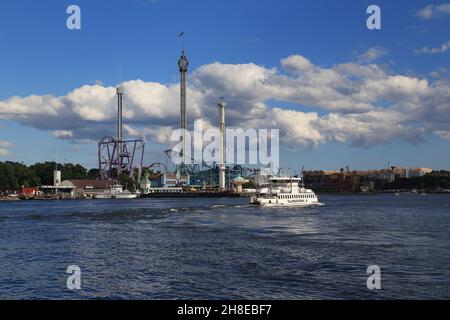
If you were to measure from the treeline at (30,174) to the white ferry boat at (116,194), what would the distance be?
23.5 meters

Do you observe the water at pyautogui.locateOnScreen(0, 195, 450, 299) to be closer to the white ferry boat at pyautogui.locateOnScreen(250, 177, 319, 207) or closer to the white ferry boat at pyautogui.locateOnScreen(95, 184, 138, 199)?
the white ferry boat at pyautogui.locateOnScreen(250, 177, 319, 207)

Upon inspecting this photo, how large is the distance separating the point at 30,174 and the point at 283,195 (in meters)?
115

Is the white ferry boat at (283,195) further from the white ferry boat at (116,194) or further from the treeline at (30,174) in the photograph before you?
the treeline at (30,174)

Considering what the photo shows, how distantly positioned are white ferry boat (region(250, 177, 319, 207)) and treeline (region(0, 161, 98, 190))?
10513cm

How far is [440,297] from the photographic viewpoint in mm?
18547

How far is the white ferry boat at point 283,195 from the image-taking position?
282 ft

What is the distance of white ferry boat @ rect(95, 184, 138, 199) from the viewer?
6521 inches

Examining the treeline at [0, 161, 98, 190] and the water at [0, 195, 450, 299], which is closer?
the water at [0, 195, 450, 299]

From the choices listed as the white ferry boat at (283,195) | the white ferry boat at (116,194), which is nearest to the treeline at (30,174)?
the white ferry boat at (116,194)

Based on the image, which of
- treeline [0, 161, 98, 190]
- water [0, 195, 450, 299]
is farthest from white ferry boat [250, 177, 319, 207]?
treeline [0, 161, 98, 190]

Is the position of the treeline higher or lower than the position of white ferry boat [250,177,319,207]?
higher
